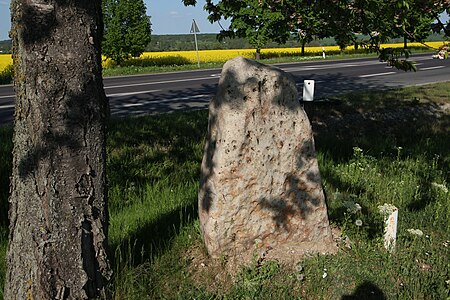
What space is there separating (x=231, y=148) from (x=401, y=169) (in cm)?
317

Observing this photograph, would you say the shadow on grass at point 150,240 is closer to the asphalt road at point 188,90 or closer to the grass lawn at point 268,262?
the grass lawn at point 268,262

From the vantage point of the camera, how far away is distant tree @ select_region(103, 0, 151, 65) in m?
27.7

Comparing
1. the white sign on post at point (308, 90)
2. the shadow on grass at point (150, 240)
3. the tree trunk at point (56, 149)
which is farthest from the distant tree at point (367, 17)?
the tree trunk at point (56, 149)

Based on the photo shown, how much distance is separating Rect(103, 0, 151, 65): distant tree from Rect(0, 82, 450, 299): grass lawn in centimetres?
2187

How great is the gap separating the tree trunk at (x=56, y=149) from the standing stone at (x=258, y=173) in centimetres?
92

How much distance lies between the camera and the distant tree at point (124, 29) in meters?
27.7

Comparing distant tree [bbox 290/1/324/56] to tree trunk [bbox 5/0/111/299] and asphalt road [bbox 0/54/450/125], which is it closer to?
tree trunk [bbox 5/0/111/299]

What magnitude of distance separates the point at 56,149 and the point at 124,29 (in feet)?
92.5

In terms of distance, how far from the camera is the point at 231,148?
2.97 m

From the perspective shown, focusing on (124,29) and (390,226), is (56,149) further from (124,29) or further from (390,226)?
(124,29)

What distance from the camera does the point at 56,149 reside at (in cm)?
221

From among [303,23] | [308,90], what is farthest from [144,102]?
[303,23]

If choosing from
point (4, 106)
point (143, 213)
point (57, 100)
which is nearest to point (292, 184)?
point (143, 213)

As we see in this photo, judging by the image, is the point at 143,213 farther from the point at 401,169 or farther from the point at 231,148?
the point at 401,169
